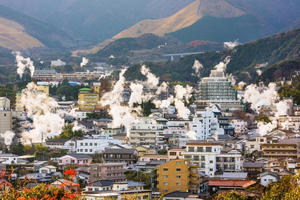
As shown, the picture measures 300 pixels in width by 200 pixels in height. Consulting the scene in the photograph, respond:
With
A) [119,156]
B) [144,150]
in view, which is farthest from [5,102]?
[119,156]

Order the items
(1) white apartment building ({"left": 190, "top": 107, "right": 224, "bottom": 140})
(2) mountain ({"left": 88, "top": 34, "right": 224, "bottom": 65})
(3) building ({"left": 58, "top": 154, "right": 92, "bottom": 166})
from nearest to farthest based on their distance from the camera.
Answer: (3) building ({"left": 58, "top": 154, "right": 92, "bottom": 166})
(1) white apartment building ({"left": 190, "top": 107, "right": 224, "bottom": 140})
(2) mountain ({"left": 88, "top": 34, "right": 224, "bottom": 65})

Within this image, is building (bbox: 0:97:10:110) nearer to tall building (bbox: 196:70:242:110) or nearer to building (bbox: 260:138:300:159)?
tall building (bbox: 196:70:242:110)

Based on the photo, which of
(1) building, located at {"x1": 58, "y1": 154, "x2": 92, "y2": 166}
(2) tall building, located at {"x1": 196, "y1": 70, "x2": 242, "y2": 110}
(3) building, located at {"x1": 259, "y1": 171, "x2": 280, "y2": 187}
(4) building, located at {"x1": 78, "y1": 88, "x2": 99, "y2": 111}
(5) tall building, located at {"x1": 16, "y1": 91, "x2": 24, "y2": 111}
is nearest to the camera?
(3) building, located at {"x1": 259, "y1": 171, "x2": 280, "y2": 187}

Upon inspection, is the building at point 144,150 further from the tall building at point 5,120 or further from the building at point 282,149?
the tall building at point 5,120

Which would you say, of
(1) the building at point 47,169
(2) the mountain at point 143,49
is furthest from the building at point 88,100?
(2) the mountain at point 143,49

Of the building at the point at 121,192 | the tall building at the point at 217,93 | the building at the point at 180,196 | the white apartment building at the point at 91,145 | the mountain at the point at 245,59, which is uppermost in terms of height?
the mountain at the point at 245,59

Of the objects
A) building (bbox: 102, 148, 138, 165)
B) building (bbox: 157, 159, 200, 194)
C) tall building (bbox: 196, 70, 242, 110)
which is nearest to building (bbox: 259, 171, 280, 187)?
building (bbox: 157, 159, 200, 194)

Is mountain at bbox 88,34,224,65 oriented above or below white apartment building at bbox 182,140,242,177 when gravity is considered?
above
